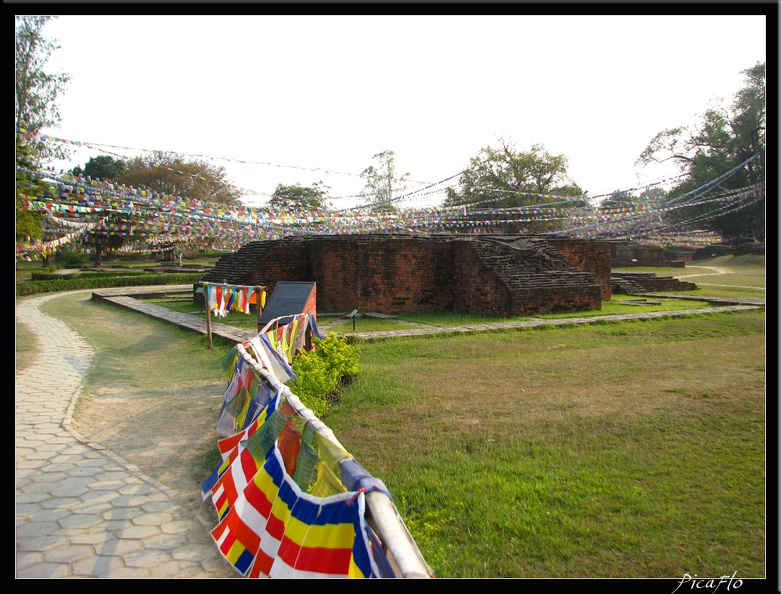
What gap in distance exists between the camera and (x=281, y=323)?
678 cm

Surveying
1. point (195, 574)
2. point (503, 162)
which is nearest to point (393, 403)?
point (195, 574)

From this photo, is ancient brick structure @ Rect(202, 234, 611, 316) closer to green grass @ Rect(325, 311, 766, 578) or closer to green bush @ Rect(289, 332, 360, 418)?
green grass @ Rect(325, 311, 766, 578)

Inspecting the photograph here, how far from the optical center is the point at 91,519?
304 centimetres

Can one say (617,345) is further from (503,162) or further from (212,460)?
(503,162)

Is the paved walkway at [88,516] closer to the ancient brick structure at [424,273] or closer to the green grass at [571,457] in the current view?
the green grass at [571,457]

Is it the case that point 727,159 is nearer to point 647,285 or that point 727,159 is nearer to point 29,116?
point 647,285

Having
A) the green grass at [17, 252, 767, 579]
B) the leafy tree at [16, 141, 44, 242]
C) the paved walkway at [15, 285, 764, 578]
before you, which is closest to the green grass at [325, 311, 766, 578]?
the green grass at [17, 252, 767, 579]

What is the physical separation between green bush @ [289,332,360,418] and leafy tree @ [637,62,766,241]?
26.8 metres

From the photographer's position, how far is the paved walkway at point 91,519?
257 cm

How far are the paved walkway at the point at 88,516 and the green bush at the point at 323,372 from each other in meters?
1.50

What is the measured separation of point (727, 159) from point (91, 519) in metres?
34.9

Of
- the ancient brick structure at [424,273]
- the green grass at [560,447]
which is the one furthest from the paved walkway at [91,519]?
the ancient brick structure at [424,273]

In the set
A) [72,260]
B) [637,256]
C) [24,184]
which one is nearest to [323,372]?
[24,184]

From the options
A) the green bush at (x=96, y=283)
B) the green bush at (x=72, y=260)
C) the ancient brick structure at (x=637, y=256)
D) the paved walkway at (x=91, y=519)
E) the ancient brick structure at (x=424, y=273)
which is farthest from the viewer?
the green bush at (x=72, y=260)
